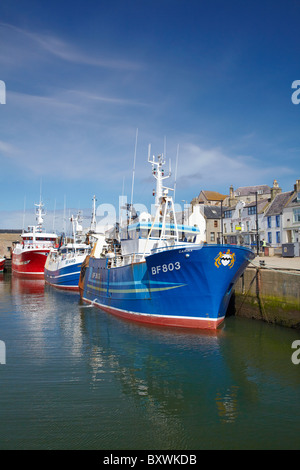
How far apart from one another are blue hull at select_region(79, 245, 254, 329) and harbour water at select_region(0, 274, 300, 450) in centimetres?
86

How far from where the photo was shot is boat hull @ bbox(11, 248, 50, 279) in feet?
180

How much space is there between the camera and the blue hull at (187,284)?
51.8ft

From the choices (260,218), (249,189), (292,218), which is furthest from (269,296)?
(249,189)

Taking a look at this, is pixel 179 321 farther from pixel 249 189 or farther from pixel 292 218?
pixel 249 189

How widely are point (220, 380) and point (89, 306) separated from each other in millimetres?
17508

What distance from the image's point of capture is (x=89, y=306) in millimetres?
26969

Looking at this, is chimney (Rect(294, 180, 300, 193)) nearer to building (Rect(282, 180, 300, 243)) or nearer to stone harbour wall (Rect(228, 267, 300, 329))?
building (Rect(282, 180, 300, 243))

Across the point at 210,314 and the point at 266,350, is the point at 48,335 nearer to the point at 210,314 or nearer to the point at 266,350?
the point at 210,314

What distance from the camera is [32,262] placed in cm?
5634

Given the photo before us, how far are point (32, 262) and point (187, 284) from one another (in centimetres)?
4550

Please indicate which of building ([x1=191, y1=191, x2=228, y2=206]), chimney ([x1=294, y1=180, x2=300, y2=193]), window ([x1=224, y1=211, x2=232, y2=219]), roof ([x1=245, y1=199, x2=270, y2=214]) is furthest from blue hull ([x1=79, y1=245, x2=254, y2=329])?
building ([x1=191, y1=191, x2=228, y2=206])

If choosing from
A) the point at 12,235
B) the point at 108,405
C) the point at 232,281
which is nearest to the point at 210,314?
the point at 232,281

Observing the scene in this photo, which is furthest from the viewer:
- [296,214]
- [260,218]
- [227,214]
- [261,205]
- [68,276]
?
[227,214]

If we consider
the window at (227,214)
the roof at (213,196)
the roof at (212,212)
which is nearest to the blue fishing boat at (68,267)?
the roof at (212,212)
